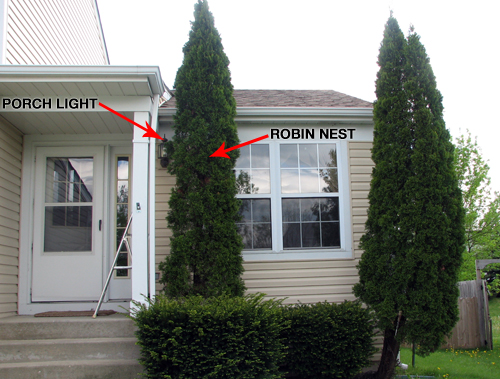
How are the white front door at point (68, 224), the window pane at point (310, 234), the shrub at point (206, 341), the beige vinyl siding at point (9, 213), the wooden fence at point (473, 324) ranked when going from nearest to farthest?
the shrub at point (206, 341), the beige vinyl siding at point (9, 213), the white front door at point (68, 224), the window pane at point (310, 234), the wooden fence at point (473, 324)

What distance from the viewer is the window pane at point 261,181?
568cm

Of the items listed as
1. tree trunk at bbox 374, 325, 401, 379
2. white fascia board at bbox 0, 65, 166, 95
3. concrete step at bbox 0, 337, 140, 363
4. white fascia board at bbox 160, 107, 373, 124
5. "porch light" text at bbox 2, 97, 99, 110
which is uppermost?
white fascia board at bbox 0, 65, 166, 95

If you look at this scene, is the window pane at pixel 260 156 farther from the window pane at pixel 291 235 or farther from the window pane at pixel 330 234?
the window pane at pixel 330 234

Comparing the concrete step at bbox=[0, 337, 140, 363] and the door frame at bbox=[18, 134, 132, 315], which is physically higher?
the door frame at bbox=[18, 134, 132, 315]

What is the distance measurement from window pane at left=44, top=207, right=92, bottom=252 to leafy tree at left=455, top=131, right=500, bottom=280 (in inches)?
542

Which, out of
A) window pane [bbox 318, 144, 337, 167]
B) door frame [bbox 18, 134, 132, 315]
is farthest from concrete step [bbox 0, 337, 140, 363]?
window pane [bbox 318, 144, 337, 167]

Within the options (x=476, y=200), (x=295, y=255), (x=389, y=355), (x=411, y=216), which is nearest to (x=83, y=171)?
(x=295, y=255)

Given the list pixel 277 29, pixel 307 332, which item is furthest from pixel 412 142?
pixel 277 29

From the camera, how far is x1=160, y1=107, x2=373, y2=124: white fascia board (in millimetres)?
5578

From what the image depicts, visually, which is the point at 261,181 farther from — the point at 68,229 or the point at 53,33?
the point at 53,33

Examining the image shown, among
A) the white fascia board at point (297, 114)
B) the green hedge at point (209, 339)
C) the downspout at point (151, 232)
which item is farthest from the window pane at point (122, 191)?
the green hedge at point (209, 339)

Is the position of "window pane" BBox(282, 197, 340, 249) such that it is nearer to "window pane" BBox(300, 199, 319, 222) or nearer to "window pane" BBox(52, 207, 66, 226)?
"window pane" BBox(300, 199, 319, 222)

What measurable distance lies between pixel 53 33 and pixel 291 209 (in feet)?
16.9

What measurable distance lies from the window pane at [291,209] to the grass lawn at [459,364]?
2.33 metres
